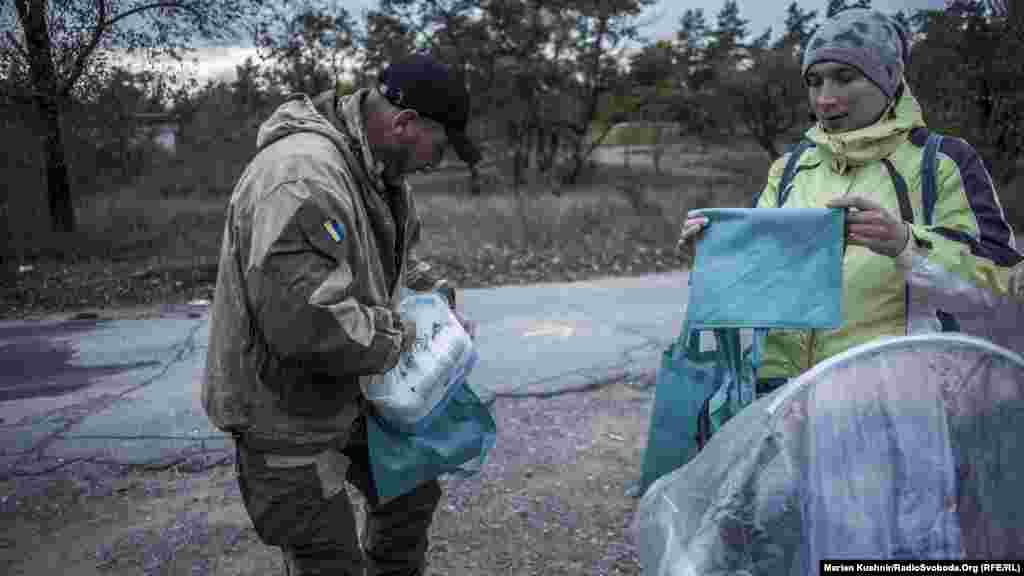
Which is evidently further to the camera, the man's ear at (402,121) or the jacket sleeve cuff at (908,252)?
the man's ear at (402,121)

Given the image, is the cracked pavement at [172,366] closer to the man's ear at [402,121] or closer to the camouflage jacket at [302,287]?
the camouflage jacket at [302,287]

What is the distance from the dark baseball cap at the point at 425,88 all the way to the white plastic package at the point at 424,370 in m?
0.55

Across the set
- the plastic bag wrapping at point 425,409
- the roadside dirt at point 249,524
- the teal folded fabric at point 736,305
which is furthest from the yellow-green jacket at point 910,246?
the roadside dirt at point 249,524

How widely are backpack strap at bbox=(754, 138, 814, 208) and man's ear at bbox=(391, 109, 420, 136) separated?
112 cm

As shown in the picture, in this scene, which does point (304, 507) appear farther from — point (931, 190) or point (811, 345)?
point (931, 190)

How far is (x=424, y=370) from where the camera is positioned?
210 centimetres

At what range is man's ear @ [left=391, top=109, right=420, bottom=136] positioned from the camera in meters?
2.04

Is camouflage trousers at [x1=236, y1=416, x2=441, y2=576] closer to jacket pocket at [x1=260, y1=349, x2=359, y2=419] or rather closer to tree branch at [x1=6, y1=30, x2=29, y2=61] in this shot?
jacket pocket at [x1=260, y1=349, x2=359, y2=419]

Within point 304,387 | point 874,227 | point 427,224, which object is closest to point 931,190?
point 874,227

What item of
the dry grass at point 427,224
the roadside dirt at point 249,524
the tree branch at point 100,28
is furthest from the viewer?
the dry grass at point 427,224

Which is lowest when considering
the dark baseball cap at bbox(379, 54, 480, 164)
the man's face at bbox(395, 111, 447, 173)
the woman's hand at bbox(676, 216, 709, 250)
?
the woman's hand at bbox(676, 216, 709, 250)

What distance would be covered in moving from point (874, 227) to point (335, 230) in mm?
1320

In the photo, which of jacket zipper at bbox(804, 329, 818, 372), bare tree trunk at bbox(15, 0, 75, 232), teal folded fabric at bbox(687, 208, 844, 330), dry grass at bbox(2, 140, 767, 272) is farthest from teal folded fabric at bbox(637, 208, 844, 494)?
dry grass at bbox(2, 140, 767, 272)

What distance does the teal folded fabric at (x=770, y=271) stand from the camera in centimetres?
195
